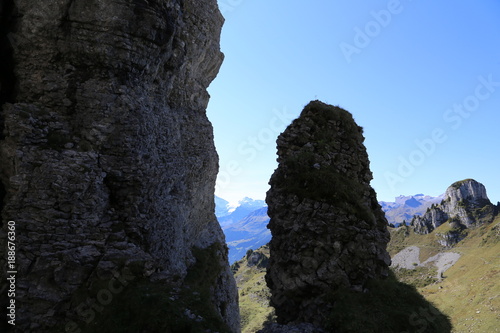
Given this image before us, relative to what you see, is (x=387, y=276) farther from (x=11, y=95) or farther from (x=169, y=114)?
(x=11, y=95)

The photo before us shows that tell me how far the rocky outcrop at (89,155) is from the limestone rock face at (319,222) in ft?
18.5

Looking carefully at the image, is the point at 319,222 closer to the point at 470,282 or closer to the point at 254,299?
the point at 254,299

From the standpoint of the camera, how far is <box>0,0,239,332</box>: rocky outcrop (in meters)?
13.2

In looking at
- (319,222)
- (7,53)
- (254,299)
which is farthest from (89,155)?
(254,299)

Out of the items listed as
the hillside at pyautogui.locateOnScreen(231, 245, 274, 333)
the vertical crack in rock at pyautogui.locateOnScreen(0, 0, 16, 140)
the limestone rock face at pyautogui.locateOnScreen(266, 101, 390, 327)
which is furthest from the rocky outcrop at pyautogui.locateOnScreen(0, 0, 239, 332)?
the hillside at pyautogui.locateOnScreen(231, 245, 274, 333)

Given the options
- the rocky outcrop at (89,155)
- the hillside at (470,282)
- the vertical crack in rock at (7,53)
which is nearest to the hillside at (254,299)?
the rocky outcrop at (89,155)

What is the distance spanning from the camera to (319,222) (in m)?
17.0

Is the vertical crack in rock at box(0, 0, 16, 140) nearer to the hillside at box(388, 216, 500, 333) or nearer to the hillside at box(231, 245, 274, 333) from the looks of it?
the hillside at box(388, 216, 500, 333)

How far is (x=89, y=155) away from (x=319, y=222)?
14.3 meters

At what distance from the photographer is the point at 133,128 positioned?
1766 cm

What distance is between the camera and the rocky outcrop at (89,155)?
13.2 metres

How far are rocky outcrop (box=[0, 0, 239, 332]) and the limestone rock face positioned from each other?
5.64 meters

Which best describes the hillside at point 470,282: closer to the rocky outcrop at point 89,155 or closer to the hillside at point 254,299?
the rocky outcrop at point 89,155

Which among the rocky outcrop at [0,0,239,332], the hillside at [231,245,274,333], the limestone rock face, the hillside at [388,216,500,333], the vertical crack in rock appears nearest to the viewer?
the rocky outcrop at [0,0,239,332]
